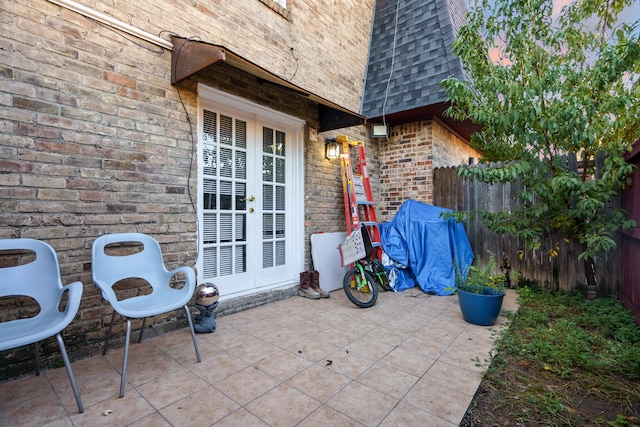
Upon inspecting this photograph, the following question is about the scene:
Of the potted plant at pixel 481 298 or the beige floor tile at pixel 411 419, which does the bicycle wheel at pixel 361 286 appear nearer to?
the potted plant at pixel 481 298

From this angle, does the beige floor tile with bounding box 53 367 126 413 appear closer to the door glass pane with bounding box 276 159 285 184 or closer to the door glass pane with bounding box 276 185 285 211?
the door glass pane with bounding box 276 185 285 211

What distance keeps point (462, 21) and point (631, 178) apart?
427 centimetres

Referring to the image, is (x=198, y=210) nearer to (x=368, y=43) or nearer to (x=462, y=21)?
(x=368, y=43)

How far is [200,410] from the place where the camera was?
1.63 metres

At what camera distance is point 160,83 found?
2.66 meters

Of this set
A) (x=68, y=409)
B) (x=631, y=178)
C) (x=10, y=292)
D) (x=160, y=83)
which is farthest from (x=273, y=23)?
(x=631, y=178)

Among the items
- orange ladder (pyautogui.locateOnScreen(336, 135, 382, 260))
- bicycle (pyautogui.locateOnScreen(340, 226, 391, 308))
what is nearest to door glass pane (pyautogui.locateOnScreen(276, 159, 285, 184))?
orange ladder (pyautogui.locateOnScreen(336, 135, 382, 260))

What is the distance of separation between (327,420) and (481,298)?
202cm

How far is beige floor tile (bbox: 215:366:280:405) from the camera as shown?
5.78 ft

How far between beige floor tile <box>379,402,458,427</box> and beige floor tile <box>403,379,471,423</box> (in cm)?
4

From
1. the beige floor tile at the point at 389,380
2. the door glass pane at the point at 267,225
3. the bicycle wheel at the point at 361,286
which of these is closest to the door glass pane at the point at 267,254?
the door glass pane at the point at 267,225

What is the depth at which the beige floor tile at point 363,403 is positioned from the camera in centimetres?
159

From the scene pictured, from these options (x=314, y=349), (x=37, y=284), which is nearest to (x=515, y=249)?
(x=314, y=349)

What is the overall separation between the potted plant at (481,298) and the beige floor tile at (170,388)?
242cm
